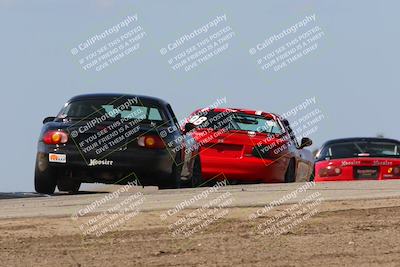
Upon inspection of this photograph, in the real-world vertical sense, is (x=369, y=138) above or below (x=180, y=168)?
below

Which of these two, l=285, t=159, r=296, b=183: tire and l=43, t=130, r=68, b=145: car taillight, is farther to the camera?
l=285, t=159, r=296, b=183: tire

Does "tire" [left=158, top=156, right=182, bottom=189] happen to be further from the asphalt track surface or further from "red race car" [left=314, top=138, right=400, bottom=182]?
"red race car" [left=314, top=138, right=400, bottom=182]

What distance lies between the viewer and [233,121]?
68.6 feet

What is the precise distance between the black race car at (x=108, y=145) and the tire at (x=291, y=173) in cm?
365

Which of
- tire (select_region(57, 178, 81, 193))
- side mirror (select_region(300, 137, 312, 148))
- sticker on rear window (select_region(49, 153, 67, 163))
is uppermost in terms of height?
sticker on rear window (select_region(49, 153, 67, 163))

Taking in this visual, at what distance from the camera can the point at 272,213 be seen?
12.6 metres

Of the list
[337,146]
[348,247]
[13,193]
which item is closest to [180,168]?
[13,193]

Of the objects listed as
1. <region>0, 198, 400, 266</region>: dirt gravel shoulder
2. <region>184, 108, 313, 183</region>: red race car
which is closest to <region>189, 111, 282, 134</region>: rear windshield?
<region>184, 108, 313, 183</region>: red race car

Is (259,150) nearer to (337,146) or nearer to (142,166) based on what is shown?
(337,146)

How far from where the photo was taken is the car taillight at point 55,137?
54.3ft

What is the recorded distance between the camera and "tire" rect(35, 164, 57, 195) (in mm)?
16844

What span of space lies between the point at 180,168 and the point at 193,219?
17.6 ft

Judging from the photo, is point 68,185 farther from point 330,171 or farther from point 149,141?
point 330,171

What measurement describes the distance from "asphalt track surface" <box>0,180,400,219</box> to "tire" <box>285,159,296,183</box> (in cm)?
408
